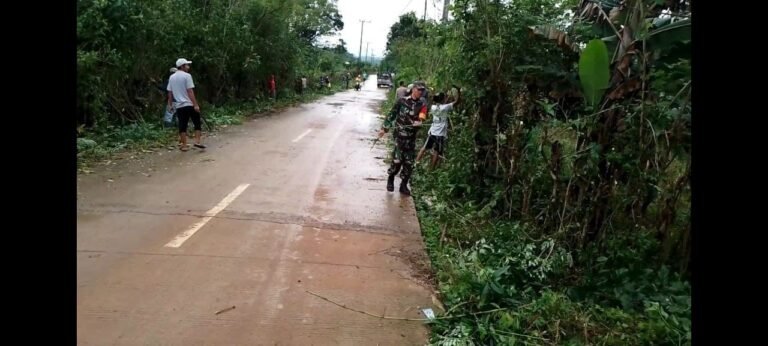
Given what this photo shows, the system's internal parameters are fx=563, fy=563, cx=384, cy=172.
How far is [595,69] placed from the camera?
14.4ft

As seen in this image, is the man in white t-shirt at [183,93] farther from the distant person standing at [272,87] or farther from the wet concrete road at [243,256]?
the distant person standing at [272,87]

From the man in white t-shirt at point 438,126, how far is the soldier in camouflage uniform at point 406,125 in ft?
2.36

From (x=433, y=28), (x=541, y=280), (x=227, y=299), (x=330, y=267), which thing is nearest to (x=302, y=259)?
(x=330, y=267)

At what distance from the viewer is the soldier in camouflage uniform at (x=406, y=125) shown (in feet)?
26.1

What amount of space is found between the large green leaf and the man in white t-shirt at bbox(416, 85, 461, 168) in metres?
4.08

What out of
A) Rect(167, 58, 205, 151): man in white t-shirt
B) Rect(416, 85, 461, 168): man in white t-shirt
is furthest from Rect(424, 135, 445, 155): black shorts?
Rect(167, 58, 205, 151): man in white t-shirt

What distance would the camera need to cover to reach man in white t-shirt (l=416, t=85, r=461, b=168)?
344 inches

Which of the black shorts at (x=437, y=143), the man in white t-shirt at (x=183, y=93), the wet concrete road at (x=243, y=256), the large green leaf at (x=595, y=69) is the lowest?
the wet concrete road at (x=243, y=256)

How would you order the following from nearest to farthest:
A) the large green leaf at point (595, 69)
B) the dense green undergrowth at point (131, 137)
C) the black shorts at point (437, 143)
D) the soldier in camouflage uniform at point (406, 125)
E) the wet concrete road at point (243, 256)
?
the wet concrete road at point (243, 256)
the large green leaf at point (595, 69)
the soldier in camouflage uniform at point (406, 125)
the black shorts at point (437, 143)
the dense green undergrowth at point (131, 137)

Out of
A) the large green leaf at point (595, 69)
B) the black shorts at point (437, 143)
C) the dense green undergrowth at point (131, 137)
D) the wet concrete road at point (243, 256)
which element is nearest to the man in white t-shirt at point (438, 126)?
the black shorts at point (437, 143)

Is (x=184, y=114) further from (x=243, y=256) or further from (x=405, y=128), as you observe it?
(x=243, y=256)

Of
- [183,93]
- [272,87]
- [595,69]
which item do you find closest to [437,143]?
[183,93]

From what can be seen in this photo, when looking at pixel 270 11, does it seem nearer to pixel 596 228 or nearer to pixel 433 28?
pixel 433 28
